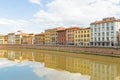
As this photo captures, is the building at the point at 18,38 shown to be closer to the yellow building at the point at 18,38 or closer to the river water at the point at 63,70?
the yellow building at the point at 18,38

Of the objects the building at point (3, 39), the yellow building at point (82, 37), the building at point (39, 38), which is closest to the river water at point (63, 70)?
the yellow building at point (82, 37)

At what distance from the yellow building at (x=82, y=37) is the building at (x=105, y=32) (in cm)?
336

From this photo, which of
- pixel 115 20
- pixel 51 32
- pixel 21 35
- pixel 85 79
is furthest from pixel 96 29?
pixel 21 35

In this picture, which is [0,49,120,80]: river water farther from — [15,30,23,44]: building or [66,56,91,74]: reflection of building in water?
[15,30,23,44]: building

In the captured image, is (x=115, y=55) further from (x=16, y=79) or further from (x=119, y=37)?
(x=16, y=79)

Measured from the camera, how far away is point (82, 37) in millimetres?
88438

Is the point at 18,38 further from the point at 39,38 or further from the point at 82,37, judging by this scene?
the point at 82,37

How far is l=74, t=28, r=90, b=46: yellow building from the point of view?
8562 cm

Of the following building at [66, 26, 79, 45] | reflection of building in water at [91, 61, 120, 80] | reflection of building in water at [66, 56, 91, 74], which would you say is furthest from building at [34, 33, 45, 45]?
reflection of building in water at [91, 61, 120, 80]

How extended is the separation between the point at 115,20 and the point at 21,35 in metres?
90.3

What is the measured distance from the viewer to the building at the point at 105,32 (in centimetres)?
7206

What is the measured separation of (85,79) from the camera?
26297mm

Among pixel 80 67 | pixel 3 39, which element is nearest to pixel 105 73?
pixel 80 67

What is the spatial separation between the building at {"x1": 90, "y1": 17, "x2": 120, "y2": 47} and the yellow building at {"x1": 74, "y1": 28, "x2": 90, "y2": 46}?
3.36 meters
